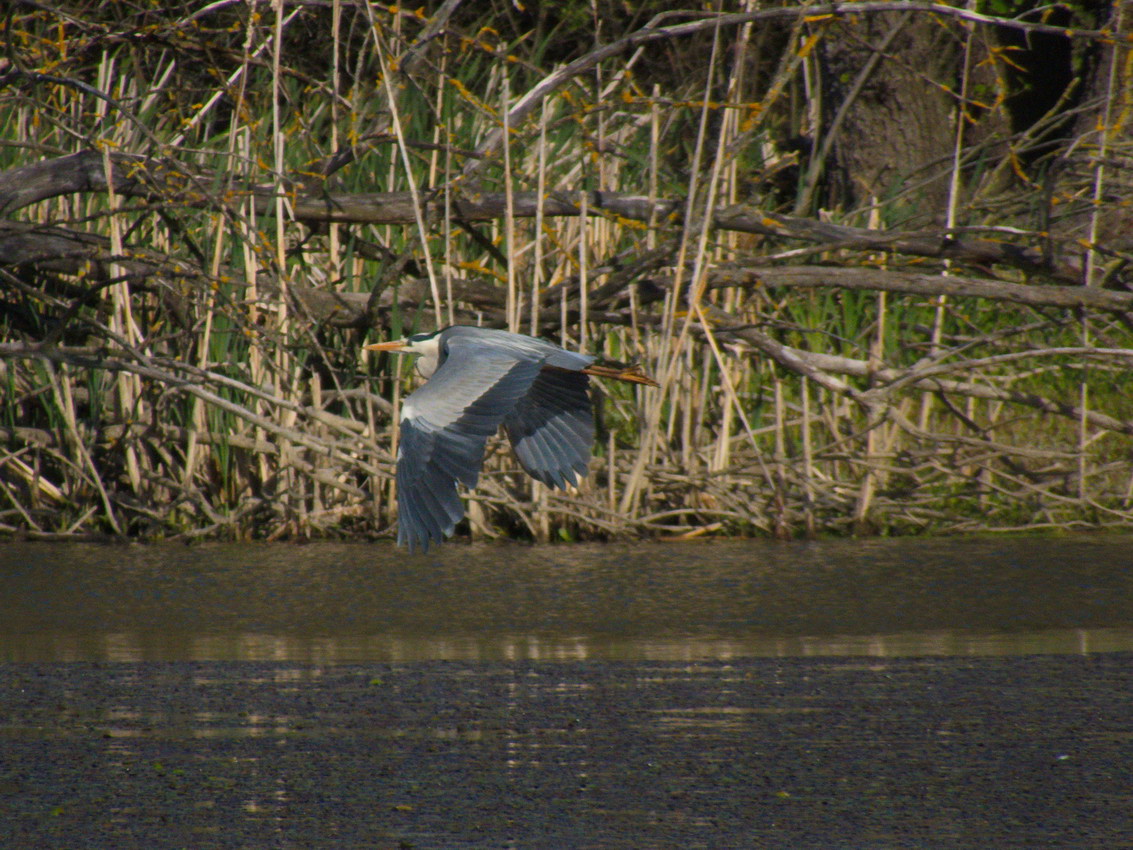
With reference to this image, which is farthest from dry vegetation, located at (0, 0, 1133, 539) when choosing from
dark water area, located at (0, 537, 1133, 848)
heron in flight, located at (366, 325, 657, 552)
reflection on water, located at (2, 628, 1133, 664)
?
reflection on water, located at (2, 628, 1133, 664)

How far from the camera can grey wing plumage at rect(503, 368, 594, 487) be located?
468 cm

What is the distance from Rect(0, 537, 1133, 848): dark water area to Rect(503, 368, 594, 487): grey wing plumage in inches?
14.7

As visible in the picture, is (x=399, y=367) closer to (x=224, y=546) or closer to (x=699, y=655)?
(x=224, y=546)

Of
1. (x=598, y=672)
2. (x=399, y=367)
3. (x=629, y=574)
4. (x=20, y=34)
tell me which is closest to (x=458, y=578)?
(x=629, y=574)

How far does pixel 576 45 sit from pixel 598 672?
717 cm

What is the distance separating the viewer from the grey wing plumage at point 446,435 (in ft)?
11.9

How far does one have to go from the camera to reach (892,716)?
312cm

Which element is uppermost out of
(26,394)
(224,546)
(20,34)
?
(20,34)

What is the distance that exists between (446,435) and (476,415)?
139mm

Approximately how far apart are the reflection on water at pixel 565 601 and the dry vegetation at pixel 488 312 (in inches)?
10.8

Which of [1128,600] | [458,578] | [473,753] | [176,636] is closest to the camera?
[473,753]

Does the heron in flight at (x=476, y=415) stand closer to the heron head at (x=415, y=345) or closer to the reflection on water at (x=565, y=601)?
the heron head at (x=415, y=345)

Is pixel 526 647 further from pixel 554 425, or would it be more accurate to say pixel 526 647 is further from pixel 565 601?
pixel 554 425

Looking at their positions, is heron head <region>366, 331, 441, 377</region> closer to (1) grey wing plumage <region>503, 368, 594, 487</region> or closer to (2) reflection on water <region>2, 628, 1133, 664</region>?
(1) grey wing plumage <region>503, 368, 594, 487</region>
